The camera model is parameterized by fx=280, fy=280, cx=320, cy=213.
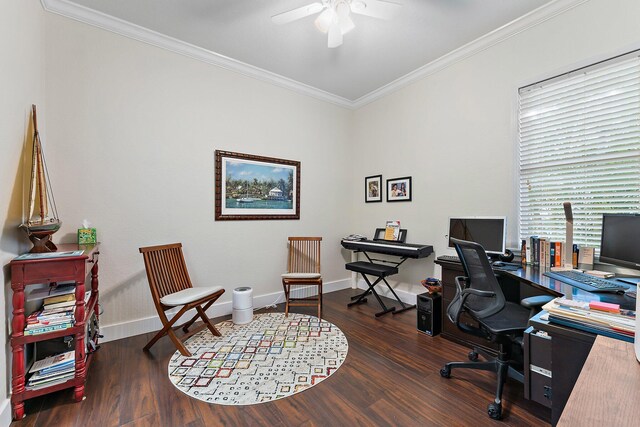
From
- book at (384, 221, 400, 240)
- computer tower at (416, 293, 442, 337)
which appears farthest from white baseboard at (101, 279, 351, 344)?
computer tower at (416, 293, 442, 337)

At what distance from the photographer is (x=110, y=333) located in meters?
2.73

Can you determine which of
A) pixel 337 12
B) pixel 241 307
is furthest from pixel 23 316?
pixel 337 12

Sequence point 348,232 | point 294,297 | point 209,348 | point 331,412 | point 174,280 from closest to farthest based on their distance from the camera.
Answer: point 331,412, point 209,348, point 174,280, point 294,297, point 348,232

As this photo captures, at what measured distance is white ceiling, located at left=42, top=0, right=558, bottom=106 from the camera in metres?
2.50

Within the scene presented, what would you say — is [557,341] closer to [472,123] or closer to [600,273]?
[600,273]

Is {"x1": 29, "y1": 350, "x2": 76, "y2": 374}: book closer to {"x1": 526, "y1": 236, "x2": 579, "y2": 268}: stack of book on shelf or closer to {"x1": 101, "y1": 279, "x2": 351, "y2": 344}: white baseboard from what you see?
{"x1": 101, "y1": 279, "x2": 351, "y2": 344}: white baseboard

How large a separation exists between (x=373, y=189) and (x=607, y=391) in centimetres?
367

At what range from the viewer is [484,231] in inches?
110

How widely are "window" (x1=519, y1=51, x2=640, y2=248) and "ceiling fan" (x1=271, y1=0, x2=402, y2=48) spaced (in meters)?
1.68

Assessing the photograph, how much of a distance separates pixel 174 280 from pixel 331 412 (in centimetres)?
195

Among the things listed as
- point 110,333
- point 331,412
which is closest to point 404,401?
point 331,412

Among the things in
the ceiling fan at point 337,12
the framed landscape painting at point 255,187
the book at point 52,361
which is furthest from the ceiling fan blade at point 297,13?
the book at point 52,361

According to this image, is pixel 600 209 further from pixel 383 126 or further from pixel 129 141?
pixel 129 141

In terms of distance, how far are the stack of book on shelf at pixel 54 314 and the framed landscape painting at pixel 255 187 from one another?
1608mm
